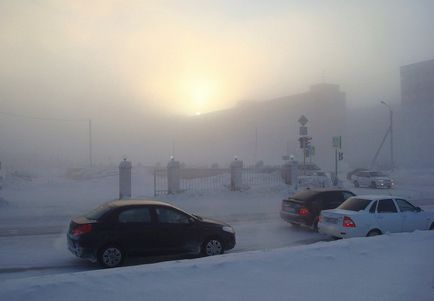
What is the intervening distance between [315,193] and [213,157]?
97.7m

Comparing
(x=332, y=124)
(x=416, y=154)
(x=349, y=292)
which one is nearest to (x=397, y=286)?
(x=349, y=292)


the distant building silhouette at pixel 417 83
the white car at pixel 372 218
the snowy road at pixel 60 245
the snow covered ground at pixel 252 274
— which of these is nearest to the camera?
the snow covered ground at pixel 252 274

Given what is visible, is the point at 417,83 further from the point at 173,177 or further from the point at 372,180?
the point at 173,177

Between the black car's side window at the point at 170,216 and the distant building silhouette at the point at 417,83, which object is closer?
the black car's side window at the point at 170,216

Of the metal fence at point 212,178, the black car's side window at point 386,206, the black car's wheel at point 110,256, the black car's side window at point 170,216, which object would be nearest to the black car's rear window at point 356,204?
the black car's side window at point 386,206

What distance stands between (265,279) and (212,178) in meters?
20.5

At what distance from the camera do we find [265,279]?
22.3 feet

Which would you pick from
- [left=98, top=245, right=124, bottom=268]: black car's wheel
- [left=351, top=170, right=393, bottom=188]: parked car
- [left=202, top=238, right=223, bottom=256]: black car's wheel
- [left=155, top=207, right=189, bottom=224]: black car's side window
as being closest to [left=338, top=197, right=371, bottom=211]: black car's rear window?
[left=202, top=238, right=223, bottom=256]: black car's wheel

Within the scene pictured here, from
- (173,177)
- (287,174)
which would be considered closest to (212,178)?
(173,177)

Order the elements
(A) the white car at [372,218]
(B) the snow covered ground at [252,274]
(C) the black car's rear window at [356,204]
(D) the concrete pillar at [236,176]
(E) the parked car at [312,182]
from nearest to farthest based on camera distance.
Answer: (B) the snow covered ground at [252,274] → (A) the white car at [372,218] → (C) the black car's rear window at [356,204] → (D) the concrete pillar at [236,176] → (E) the parked car at [312,182]

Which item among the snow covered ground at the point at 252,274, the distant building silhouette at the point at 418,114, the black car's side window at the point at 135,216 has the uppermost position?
the distant building silhouette at the point at 418,114

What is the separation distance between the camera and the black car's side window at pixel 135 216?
1004 cm

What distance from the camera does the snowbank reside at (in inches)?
231

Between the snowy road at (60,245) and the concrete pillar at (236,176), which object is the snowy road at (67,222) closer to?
the snowy road at (60,245)
